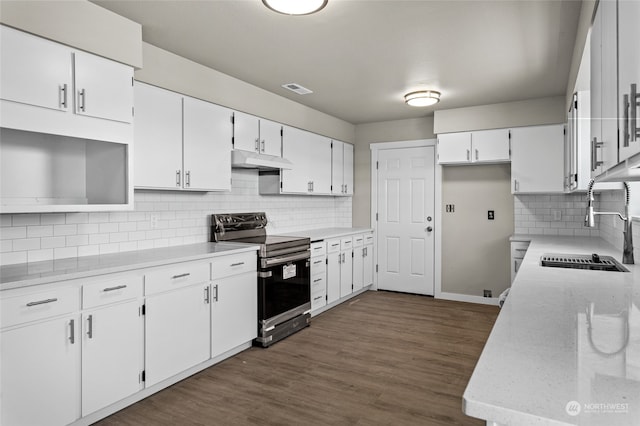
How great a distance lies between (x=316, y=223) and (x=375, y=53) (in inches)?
113

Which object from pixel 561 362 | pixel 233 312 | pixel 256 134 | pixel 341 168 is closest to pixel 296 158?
pixel 256 134

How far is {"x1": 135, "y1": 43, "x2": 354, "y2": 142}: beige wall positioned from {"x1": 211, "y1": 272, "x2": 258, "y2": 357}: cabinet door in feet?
5.38

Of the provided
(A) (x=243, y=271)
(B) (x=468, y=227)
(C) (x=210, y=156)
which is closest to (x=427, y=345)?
(A) (x=243, y=271)

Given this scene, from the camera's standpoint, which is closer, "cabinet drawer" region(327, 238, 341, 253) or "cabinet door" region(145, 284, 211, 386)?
"cabinet door" region(145, 284, 211, 386)

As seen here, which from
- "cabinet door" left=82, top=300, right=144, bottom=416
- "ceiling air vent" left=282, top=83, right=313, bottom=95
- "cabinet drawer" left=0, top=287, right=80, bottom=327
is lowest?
"cabinet door" left=82, top=300, right=144, bottom=416

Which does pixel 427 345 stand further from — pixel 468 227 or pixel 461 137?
pixel 461 137

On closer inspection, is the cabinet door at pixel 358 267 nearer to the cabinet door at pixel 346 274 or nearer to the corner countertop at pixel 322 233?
the cabinet door at pixel 346 274

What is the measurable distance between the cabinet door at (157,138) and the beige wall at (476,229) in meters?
3.76

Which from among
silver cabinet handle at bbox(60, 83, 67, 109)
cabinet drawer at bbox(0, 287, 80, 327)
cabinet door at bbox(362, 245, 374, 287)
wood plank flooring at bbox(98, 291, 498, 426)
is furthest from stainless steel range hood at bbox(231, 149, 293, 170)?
cabinet door at bbox(362, 245, 374, 287)

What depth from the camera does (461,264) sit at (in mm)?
5555

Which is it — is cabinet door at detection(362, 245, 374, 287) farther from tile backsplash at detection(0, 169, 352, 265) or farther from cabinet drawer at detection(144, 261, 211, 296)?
cabinet drawer at detection(144, 261, 211, 296)

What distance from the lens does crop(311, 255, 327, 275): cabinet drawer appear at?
4.59m

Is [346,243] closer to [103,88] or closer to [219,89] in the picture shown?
[219,89]

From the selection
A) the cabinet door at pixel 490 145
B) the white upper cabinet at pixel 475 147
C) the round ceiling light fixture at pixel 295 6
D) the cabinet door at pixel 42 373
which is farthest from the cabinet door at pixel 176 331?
the cabinet door at pixel 490 145
